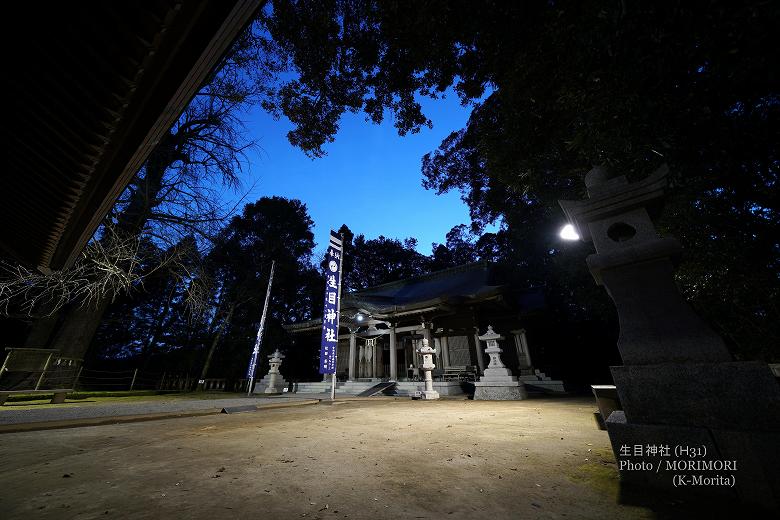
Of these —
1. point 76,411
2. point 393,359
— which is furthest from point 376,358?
point 76,411

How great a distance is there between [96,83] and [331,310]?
24.6 ft

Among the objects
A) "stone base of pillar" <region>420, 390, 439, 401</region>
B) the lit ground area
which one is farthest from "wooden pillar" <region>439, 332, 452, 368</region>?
the lit ground area

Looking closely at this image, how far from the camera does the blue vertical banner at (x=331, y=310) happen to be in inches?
338

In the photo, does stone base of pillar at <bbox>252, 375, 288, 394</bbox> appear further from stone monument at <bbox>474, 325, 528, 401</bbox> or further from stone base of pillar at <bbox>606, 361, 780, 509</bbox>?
stone base of pillar at <bbox>606, 361, 780, 509</bbox>

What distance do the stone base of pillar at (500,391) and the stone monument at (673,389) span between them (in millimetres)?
7243

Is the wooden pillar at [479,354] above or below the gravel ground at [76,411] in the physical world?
above

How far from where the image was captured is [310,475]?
81.3 inches

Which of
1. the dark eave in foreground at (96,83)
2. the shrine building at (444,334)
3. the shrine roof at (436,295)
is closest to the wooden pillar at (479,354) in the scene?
the shrine building at (444,334)

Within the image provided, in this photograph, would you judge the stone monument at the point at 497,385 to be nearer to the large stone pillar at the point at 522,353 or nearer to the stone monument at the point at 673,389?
the large stone pillar at the point at 522,353

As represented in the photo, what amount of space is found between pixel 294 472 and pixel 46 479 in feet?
5.42

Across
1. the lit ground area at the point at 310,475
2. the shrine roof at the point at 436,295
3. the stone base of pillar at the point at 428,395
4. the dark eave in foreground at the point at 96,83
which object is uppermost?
the shrine roof at the point at 436,295

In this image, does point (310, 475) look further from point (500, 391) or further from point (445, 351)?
point (445, 351)

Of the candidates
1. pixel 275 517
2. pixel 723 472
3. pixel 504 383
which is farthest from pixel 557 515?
pixel 504 383

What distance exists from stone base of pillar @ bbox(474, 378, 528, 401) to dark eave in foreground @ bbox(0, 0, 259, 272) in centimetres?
976
